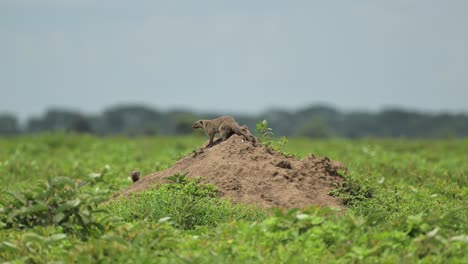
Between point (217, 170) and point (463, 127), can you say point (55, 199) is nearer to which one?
point (217, 170)

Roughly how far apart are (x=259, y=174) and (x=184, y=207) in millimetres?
1257

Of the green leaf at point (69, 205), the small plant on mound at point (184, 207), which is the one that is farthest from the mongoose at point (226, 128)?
the green leaf at point (69, 205)

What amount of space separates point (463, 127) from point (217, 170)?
195 feet

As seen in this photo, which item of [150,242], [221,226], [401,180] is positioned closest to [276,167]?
[221,226]

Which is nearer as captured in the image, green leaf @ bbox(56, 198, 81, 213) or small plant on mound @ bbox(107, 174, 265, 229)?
green leaf @ bbox(56, 198, 81, 213)

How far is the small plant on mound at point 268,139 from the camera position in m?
9.52

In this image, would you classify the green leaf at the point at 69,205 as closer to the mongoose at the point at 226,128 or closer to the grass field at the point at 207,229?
the grass field at the point at 207,229

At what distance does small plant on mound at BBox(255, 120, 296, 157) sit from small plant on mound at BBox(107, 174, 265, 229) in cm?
151

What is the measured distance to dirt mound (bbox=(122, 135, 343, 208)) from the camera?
8227 mm

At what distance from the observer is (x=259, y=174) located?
861 cm

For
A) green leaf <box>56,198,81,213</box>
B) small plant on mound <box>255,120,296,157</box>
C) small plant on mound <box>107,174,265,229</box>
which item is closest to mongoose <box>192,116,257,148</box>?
small plant on mound <box>255,120,296,157</box>

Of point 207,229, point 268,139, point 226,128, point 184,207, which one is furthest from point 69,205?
point 268,139

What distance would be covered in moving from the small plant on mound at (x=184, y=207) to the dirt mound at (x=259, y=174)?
270 mm

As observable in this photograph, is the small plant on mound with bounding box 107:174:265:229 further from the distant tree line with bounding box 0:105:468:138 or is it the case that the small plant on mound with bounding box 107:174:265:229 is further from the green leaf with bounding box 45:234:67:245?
the distant tree line with bounding box 0:105:468:138
